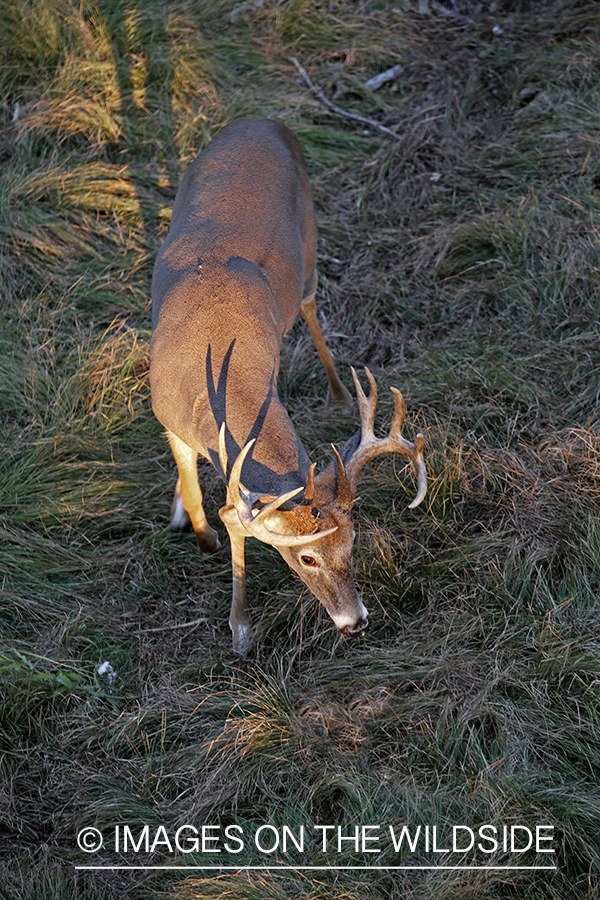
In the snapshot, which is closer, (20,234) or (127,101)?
(20,234)

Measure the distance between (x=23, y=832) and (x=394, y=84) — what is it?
6582 millimetres

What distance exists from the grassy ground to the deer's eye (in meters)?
0.64

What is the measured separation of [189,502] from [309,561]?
114cm

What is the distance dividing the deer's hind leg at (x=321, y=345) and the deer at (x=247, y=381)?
0.49m

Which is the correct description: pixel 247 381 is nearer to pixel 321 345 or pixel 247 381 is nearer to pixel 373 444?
pixel 373 444

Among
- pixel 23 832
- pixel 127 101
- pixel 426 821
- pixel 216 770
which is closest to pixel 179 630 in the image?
pixel 216 770

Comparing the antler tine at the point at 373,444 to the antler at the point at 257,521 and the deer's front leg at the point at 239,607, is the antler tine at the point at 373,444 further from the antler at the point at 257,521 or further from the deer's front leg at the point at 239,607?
the deer's front leg at the point at 239,607

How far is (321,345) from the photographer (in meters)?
5.37

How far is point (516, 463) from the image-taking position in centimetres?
440

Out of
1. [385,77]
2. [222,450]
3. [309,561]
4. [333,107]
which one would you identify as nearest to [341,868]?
[309,561]

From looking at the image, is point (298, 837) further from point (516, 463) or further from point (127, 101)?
point (127, 101)

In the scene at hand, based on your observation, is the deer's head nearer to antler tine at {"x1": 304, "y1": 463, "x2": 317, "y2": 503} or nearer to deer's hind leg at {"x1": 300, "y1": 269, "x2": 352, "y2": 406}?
antler tine at {"x1": 304, "y1": 463, "x2": 317, "y2": 503}

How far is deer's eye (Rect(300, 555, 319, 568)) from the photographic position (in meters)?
3.41

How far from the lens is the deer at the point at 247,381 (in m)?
3.33
